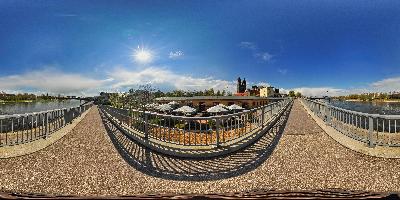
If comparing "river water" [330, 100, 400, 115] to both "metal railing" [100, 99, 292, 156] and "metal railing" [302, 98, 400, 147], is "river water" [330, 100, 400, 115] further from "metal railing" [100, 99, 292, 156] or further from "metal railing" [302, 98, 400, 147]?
"metal railing" [100, 99, 292, 156]

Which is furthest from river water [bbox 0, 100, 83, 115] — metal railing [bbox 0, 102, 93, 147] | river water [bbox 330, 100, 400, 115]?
river water [bbox 330, 100, 400, 115]

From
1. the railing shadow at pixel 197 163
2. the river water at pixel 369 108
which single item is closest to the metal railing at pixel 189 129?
the railing shadow at pixel 197 163

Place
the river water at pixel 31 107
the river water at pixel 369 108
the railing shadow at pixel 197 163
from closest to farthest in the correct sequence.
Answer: the railing shadow at pixel 197 163 < the river water at pixel 369 108 < the river water at pixel 31 107

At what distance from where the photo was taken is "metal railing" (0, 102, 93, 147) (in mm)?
9820

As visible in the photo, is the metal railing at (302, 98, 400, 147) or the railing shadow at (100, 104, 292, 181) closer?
the railing shadow at (100, 104, 292, 181)

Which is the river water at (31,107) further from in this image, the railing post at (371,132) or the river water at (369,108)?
the river water at (369,108)

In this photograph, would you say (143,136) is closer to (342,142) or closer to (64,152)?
(64,152)

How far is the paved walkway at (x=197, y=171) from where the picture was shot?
5.31m

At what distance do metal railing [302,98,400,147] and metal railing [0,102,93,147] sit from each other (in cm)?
1103

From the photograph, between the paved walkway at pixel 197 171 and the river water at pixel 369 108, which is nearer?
the paved walkway at pixel 197 171

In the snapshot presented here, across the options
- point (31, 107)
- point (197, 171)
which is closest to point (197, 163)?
point (197, 171)

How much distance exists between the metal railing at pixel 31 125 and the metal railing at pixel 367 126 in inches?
434

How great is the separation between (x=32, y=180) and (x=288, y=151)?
639 cm

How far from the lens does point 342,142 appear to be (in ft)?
30.1
